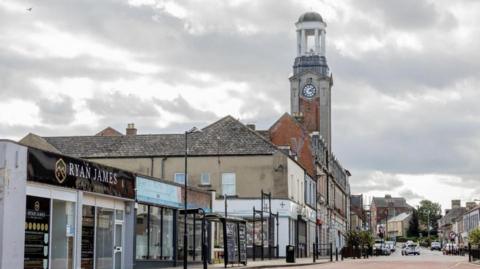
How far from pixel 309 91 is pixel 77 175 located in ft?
260

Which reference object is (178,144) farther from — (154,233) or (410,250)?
(410,250)

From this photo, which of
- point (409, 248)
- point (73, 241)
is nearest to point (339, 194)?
point (409, 248)

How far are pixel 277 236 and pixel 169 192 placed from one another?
2236 cm

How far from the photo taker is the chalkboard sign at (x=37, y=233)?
27.6m

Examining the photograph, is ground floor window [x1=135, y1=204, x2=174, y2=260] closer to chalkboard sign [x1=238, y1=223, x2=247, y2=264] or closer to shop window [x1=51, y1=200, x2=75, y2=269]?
chalkboard sign [x1=238, y1=223, x2=247, y2=264]

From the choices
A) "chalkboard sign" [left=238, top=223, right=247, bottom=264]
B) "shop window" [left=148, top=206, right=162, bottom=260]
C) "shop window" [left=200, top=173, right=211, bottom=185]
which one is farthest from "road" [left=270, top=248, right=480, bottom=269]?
"shop window" [left=200, top=173, right=211, bottom=185]

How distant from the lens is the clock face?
355 ft

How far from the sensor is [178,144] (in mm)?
64625

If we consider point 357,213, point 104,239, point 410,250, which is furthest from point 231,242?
point 357,213

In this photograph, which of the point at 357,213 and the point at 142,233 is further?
the point at 357,213

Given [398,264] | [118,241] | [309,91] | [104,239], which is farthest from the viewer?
A: [309,91]

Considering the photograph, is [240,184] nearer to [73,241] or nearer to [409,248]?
[73,241]

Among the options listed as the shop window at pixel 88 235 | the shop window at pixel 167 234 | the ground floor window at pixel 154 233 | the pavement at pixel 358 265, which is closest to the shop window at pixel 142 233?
the ground floor window at pixel 154 233

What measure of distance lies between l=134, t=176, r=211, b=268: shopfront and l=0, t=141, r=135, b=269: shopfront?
4.89ft
